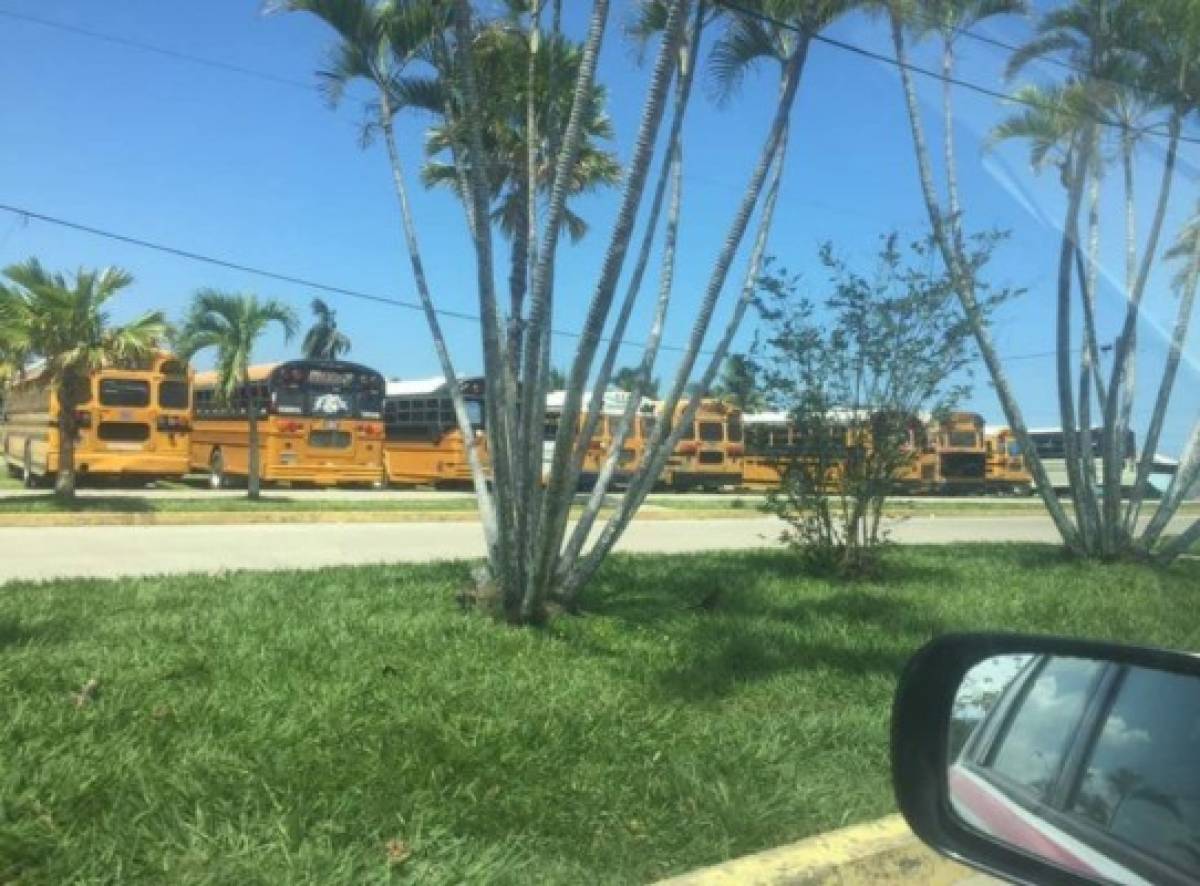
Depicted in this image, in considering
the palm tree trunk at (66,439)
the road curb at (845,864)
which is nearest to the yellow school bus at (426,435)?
the palm tree trunk at (66,439)

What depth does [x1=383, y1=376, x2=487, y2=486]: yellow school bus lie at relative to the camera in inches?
1057

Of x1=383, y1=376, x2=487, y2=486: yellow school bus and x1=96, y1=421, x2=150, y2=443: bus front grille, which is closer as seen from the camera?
x1=96, y1=421, x2=150, y2=443: bus front grille

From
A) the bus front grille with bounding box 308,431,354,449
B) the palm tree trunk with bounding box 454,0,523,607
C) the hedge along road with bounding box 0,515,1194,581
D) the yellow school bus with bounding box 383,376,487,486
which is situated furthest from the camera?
the yellow school bus with bounding box 383,376,487,486

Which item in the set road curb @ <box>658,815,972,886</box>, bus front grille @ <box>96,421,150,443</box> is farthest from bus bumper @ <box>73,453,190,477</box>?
road curb @ <box>658,815,972,886</box>

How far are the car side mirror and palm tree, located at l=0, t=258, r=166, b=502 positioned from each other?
638 inches

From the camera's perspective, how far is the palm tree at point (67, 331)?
16.3 meters

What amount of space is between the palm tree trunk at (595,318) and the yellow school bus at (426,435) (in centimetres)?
1849

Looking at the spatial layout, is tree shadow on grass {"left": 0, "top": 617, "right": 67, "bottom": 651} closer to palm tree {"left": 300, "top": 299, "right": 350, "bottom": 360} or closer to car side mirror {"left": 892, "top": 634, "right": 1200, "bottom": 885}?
car side mirror {"left": 892, "top": 634, "right": 1200, "bottom": 885}

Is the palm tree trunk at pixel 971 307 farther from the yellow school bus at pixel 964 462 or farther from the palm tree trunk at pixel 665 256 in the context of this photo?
the yellow school bus at pixel 964 462

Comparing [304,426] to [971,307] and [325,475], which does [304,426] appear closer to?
[325,475]

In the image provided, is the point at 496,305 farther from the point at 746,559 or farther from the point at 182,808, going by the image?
the point at 746,559

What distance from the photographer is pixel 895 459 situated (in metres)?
10.1

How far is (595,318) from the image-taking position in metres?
7.11

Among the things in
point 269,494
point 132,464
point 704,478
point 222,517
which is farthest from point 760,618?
point 704,478
